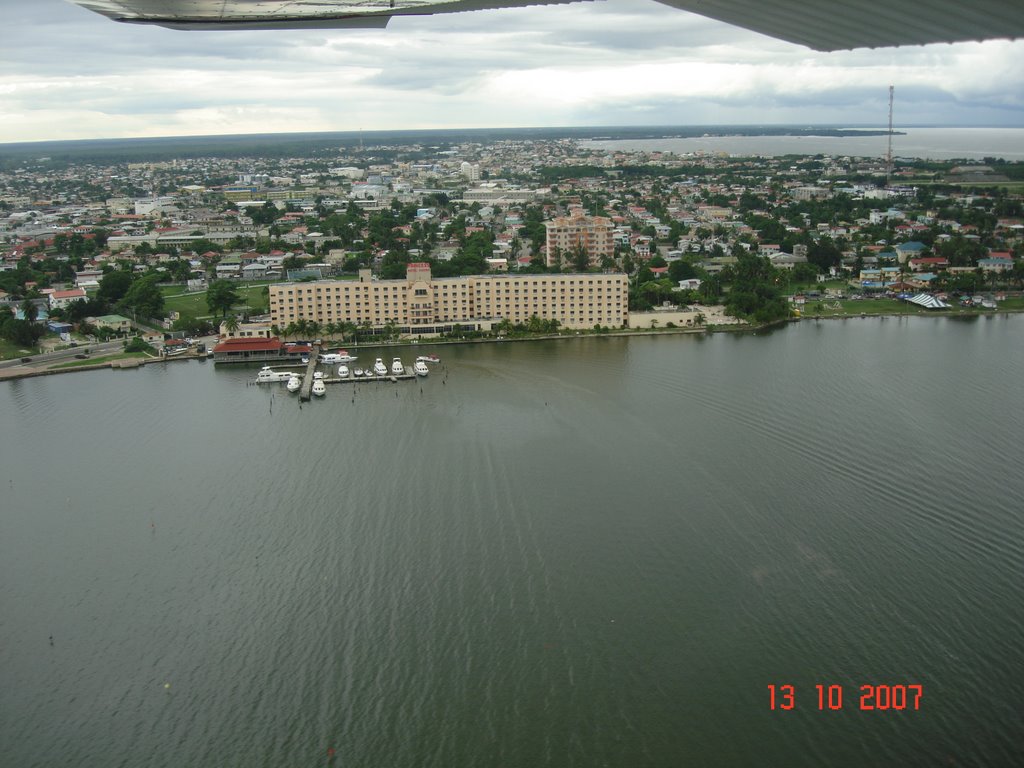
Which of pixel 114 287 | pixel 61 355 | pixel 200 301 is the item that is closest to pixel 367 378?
pixel 61 355

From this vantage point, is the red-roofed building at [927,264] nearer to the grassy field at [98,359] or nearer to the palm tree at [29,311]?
the grassy field at [98,359]

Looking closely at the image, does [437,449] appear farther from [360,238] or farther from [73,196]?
[73,196]

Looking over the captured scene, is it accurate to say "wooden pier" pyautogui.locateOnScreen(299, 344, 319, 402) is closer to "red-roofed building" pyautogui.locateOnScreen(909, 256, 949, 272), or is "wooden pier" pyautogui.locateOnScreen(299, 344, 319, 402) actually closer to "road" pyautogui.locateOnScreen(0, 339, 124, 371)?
"road" pyautogui.locateOnScreen(0, 339, 124, 371)

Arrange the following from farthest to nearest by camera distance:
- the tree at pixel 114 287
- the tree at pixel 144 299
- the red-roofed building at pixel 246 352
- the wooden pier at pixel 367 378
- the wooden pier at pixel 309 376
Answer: the tree at pixel 114 287
the tree at pixel 144 299
the red-roofed building at pixel 246 352
the wooden pier at pixel 367 378
the wooden pier at pixel 309 376

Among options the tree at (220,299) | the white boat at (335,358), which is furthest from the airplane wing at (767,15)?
the tree at (220,299)

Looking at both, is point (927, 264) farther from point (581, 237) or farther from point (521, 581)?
point (521, 581)
